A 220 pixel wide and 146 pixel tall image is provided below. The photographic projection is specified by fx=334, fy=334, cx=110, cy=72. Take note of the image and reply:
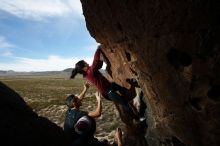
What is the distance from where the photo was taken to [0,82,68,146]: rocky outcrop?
1095 cm

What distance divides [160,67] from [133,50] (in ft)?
4.18

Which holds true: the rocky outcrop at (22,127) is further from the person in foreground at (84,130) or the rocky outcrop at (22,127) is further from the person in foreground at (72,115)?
the person in foreground at (84,130)

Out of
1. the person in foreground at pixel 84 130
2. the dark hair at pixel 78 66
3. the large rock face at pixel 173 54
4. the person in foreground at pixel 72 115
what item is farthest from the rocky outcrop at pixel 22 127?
the large rock face at pixel 173 54

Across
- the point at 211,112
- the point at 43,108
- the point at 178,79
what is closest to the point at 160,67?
the point at 178,79

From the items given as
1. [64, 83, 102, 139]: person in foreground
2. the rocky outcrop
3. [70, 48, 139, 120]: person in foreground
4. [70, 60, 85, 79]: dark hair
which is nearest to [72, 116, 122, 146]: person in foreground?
[64, 83, 102, 139]: person in foreground

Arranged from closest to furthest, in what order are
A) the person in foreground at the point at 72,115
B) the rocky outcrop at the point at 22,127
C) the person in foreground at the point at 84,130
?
the rocky outcrop at the point at 22,127, the person in foreground at the point at 84,130, the person in foreground at the point at 72,115

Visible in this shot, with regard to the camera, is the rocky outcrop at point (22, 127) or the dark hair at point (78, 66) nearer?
the rocky outcrop at point (22, 127)

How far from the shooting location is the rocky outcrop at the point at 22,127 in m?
10.9

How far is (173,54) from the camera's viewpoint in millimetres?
11039

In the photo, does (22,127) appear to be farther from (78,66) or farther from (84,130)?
(78,66)

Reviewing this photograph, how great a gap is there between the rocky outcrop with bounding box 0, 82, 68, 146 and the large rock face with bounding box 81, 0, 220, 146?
156 inches

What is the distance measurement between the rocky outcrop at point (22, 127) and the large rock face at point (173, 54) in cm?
397

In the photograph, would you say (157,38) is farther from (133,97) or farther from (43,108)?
(43,108)

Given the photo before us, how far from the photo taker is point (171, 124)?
42.1 ft
